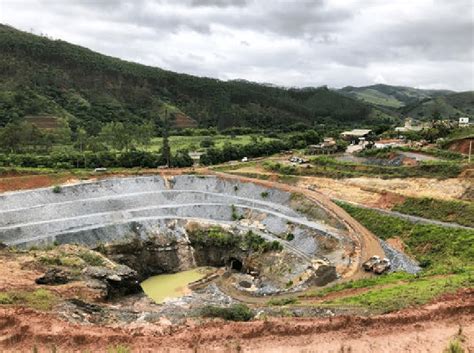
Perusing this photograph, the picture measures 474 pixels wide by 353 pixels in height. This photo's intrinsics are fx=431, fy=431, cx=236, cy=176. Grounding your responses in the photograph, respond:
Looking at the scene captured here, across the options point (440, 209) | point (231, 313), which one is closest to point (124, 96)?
point (440, 209)

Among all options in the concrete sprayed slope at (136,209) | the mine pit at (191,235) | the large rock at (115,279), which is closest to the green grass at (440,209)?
the mine pit at (191,235)

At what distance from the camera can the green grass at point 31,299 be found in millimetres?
24828

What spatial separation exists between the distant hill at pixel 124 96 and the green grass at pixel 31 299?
83.7 metres

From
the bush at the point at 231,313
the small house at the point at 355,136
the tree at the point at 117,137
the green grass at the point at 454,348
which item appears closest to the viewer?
the green grass at the point at 454,348

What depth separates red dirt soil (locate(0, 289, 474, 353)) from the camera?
18141 mm

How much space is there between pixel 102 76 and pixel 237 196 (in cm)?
10869

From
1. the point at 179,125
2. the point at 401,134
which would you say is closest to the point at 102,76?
the point at 179,125

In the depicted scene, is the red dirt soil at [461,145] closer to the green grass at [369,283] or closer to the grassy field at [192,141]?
the grassy field at [192,141]

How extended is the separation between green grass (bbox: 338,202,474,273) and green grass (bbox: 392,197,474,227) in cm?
242

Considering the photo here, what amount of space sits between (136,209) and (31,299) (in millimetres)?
28957

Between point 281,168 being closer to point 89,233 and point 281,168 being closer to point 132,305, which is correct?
point 89,233

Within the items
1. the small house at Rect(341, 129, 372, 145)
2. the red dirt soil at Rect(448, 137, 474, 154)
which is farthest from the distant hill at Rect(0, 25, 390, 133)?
the red dirt soil at Rect(448, 137, 474, 154)

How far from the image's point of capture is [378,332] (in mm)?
18906

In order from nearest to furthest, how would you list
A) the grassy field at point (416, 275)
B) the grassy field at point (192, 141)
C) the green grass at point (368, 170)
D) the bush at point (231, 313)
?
the bush at point (231, 313)
the grassy field at point (416, 275)
the green grass at point (368, 170)
the grassy field at point (192, 141)
